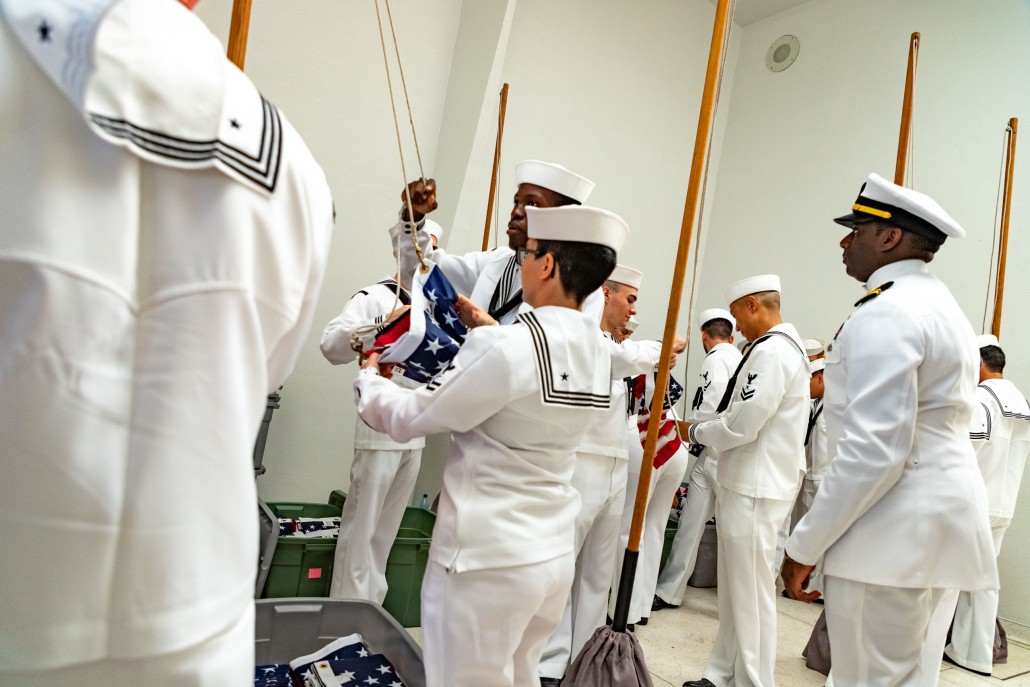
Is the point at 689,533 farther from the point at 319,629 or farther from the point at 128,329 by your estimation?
the point at 128,329

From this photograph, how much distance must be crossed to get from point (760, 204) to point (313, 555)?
17.4ft

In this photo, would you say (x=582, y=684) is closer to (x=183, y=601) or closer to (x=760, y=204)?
(x=183, y=601)

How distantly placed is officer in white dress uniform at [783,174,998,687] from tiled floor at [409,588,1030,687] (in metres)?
1.47

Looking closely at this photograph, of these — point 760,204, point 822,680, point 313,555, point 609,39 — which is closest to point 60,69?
point 313,555

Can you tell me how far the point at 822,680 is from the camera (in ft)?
11.5

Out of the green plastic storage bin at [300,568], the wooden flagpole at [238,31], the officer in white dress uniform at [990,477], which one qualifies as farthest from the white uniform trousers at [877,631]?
the officer in white dress uniform at [990,477]

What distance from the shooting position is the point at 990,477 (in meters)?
4.04

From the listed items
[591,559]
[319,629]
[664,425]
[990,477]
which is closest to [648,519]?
[664,425]

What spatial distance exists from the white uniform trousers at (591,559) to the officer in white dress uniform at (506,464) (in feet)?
4.08

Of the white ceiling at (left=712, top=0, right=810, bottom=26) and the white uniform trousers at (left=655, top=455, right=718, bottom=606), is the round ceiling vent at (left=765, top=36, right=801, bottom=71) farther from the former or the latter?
the white uniform trousers at (left=655, top=455, right=718, bottom=606)

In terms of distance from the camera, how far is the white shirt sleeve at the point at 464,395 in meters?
1.62

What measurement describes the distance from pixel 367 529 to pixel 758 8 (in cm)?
632

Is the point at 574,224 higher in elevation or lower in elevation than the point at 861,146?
lower

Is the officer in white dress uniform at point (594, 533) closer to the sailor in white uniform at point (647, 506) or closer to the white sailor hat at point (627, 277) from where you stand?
the sailor in white uniform at point (647, 506)
